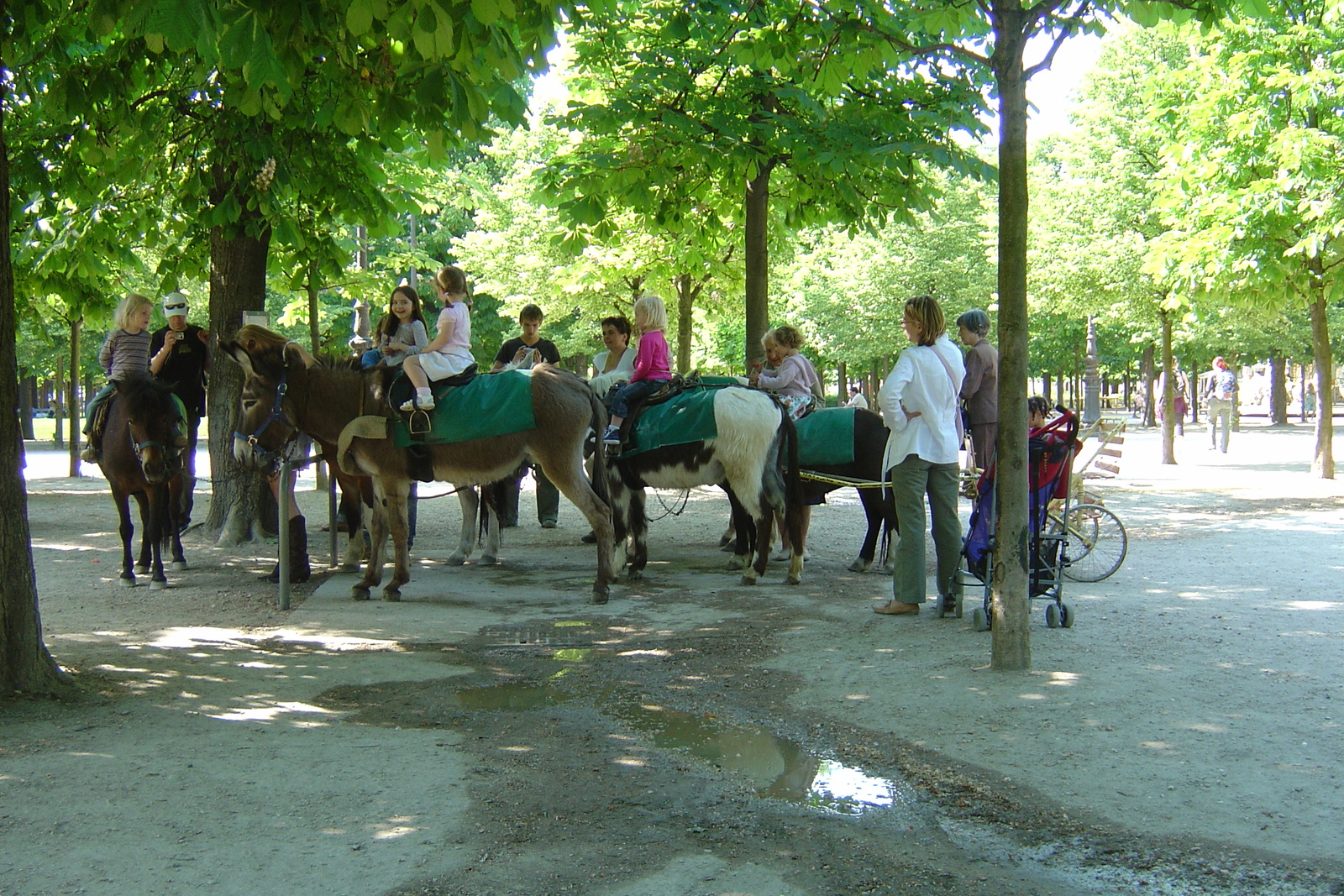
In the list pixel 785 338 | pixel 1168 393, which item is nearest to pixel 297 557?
pixel 785 338

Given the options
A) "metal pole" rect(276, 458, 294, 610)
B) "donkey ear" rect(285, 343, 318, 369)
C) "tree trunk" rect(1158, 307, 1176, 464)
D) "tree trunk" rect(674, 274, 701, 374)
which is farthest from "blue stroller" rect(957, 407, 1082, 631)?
"tree trunk" rect(1158, 307, 1176, 464)

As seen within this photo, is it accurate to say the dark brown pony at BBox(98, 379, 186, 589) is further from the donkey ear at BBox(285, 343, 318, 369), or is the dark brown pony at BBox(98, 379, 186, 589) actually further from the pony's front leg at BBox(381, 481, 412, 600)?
the pony's front leg at BBox(381, 481, 412, 600)

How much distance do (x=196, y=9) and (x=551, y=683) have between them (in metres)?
3.97

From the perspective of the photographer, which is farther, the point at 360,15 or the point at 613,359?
the point at 613,359

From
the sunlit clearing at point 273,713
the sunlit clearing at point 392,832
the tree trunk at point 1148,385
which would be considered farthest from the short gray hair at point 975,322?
the tree trunk at point 1148,385

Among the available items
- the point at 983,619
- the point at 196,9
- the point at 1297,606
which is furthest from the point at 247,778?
the point at 1297,606

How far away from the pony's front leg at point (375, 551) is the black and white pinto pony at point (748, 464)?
6.73 ft

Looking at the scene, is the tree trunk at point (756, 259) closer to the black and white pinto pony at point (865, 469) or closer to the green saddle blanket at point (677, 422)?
the black and white pinto pony at point (865, 469)

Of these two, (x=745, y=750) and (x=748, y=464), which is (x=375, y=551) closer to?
(x=748, y=464)

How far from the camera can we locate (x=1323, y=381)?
18484 millimetres

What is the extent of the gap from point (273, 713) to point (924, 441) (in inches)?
177

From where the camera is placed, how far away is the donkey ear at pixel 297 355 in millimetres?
9539

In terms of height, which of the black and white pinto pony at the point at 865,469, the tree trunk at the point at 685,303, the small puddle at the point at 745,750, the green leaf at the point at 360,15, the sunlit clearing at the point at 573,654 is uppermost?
the tree trunk at the point at 685,303

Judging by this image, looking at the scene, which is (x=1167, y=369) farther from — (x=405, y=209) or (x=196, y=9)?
(x=196, y=9)
